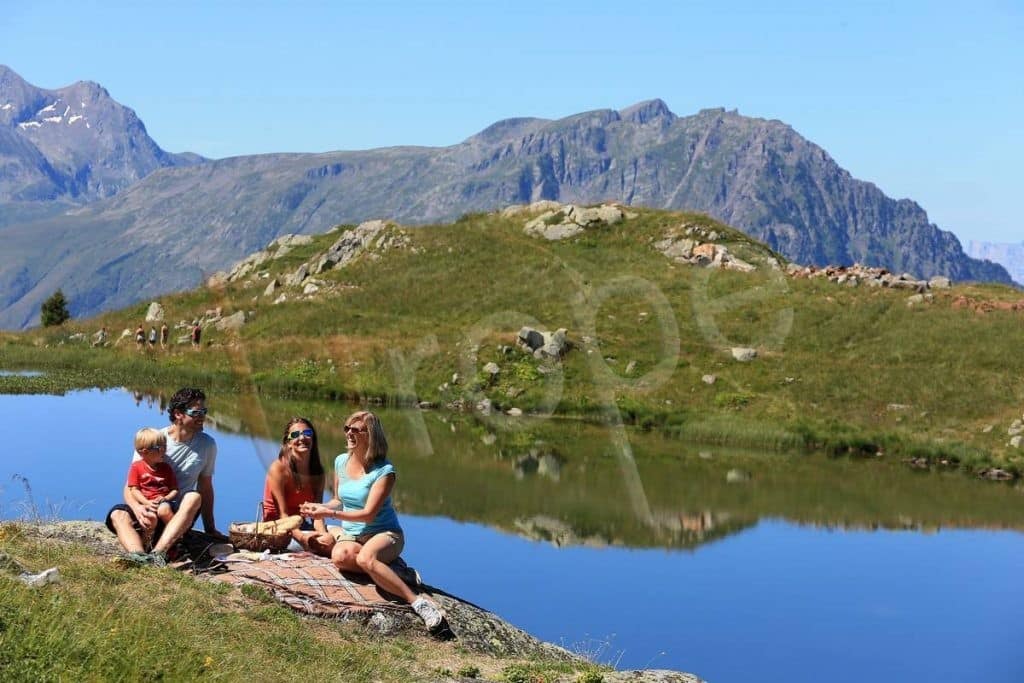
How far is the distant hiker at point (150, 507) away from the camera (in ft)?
52.3

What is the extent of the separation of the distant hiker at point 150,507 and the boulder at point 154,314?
198 feet

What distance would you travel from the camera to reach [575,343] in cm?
6062

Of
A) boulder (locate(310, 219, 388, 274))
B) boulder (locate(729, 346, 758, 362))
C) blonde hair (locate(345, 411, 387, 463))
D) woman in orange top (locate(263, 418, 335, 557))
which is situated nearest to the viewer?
blonde hair (locate(345, 411, 387, 463))

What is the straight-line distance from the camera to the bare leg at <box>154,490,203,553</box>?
1588 centimetres

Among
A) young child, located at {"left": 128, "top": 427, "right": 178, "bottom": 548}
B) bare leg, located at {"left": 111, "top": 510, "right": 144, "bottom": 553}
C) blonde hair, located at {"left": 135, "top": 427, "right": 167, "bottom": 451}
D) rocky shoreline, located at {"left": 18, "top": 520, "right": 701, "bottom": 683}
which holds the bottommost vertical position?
rocky shoreline, located at {"left": 18, "top": 520, "right": 701, "bottom": 683}

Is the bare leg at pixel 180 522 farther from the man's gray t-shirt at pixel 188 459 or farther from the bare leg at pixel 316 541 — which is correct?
the bare leg at pixel 316 541

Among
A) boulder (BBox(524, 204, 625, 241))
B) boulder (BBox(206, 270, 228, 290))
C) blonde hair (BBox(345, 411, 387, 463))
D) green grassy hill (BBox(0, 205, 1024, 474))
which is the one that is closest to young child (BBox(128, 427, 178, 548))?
blonde hair (BBox(345, 411, 387, 463))

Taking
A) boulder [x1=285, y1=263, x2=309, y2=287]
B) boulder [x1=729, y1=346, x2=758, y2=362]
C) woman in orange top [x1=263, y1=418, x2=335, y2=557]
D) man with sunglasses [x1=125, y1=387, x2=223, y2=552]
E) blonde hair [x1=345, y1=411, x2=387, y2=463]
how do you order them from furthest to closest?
boulder [x1=285, y1=263, x2=309, y2=287]
boulder [x1=729, y1=346, x2=758, y2=362]
woman in orange top [x1=263, y1=418, x2=335, y2=557]
man with sunglasses [x1=125, y1=387, x2=223, y2=552]
blonde hair [x1=345, y1=411, x2=387, y2=463]

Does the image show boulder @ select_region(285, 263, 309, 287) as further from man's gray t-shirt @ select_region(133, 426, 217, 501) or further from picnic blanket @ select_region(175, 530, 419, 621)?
picnic blanket @ select_region(175, 530, 419, 621)

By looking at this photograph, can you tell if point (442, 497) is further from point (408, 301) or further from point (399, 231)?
point (399, 231)

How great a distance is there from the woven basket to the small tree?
75429 mm

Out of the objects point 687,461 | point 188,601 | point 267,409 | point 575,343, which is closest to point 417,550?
point 188,601

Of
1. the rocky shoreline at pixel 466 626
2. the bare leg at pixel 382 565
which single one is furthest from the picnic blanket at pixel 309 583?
the rocky shoreline at pixel 466 626

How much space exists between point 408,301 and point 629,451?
28.0 m
